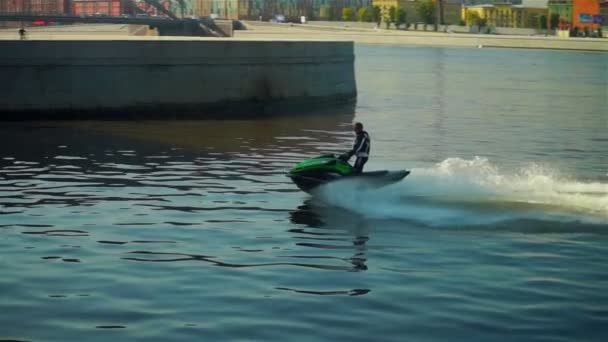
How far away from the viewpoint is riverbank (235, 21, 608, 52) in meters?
140

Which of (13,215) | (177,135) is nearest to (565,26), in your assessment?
(177,135)

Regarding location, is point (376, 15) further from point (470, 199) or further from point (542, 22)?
point (470, 199)

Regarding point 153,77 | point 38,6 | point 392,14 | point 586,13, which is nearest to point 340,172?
point 153,77

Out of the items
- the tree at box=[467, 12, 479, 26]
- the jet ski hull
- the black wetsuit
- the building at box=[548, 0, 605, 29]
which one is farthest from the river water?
the tree at box=[467, 12, 479, 26]

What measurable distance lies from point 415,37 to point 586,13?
32.5 m

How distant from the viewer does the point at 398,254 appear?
1361cm

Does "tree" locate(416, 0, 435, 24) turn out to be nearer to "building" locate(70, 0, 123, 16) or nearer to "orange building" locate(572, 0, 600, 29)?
"orange building" locate(572, 0, 600, 29)

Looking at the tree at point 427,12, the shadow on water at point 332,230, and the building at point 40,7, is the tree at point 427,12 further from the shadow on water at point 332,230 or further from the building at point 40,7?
the shadow on water at point 332,230

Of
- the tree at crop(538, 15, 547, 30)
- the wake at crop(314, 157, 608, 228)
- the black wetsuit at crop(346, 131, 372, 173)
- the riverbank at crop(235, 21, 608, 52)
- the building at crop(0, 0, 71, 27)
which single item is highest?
the building at crop(0, 0, 71, 27)

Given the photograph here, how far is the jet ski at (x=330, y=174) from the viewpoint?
1708 centimetres

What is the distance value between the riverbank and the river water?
4338 inches

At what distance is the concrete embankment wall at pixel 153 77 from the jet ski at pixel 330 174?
1564 cm

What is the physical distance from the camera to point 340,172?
17094 mm

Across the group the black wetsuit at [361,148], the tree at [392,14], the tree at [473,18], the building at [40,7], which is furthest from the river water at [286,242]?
the tree at [392,14]
